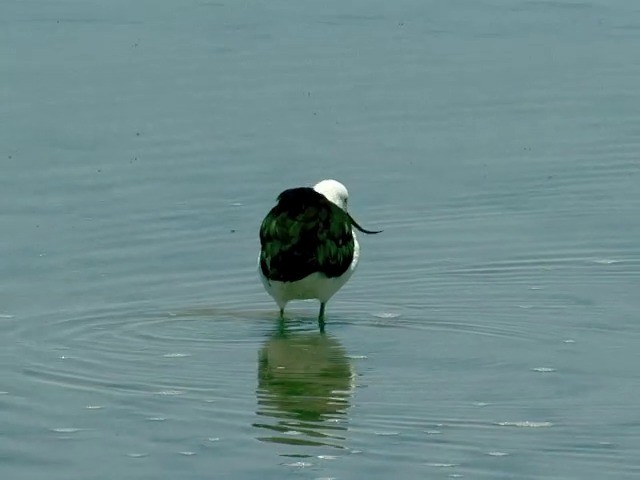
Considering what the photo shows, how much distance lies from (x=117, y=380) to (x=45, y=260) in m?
2.53

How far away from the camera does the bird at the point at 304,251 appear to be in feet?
34.9

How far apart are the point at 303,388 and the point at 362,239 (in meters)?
3.25

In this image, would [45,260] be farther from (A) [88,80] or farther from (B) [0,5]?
(B) [0,5]

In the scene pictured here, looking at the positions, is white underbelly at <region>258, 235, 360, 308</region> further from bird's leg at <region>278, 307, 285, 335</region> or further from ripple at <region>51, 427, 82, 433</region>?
ripple at <region>51, 427, 82, 433</region>

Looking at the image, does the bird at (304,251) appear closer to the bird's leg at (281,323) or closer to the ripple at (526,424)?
the bird's leg at (281,323)

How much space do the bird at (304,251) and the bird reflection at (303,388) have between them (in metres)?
0.28

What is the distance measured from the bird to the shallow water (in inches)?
9.9

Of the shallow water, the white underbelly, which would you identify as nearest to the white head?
the shallow water

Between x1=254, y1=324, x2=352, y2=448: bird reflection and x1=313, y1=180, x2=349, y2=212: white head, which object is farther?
x1=313, y1=180, x2=349, y2=212: white head

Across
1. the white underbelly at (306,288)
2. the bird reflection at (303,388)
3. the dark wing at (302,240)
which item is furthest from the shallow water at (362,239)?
the dark wing at (302,240)

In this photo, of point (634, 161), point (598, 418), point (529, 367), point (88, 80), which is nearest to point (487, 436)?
point (598, 418)

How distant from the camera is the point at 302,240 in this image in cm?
1066

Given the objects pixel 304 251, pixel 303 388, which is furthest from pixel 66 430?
pixel 304 251

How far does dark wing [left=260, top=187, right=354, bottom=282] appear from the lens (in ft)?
34.8
